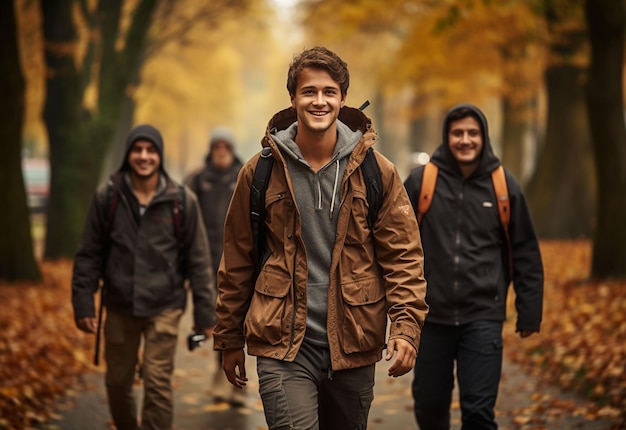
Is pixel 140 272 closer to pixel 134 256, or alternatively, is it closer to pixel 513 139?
pixel 134 256

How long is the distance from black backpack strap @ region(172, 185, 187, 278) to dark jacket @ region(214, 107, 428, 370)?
6.97 feet

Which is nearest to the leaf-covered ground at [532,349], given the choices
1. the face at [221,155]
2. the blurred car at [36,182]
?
the face at [221,155]

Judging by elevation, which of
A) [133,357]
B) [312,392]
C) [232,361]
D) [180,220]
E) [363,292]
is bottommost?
[133,357]

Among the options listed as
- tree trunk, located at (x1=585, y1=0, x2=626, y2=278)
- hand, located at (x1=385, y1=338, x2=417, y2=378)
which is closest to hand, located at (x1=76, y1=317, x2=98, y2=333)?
hand, located at (x1=385, y1=338, x2=417, y2=378)

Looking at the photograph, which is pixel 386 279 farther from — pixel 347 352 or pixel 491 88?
pixel 491 88

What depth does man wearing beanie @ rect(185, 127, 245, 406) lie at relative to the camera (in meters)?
8.93

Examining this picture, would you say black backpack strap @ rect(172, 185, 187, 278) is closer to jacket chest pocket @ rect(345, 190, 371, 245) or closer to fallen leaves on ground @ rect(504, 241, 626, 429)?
jacket chest pocket @ rect(345, 190, 371, 245)

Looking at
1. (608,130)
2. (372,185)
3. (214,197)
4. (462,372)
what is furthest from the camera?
(608,130)

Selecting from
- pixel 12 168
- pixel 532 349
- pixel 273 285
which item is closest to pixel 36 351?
pixel 12 168

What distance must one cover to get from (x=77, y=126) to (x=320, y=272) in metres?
14.4

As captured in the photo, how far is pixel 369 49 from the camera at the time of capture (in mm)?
35094

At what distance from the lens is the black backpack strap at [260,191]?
4230 mm

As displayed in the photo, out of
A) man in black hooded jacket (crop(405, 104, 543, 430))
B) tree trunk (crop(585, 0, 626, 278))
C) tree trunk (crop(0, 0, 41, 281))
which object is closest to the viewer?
man in black hooded jacket (crop(405, 104, 543, 430))

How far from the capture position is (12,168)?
1298cm
